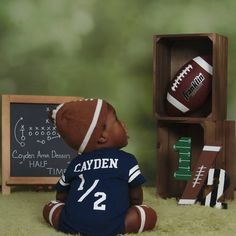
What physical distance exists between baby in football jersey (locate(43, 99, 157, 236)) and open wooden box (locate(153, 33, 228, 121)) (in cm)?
55

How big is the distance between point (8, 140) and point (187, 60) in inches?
33.8

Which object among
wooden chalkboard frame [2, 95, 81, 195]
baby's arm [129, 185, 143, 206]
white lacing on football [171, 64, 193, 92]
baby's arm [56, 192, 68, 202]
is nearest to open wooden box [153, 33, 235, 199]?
white lacing on football [171, 64, 193, 92]

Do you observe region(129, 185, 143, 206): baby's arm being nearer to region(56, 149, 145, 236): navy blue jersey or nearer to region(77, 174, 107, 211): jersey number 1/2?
region(56, 149, 145, 236): navy blue jersey

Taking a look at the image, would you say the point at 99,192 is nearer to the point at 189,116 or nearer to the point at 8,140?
the point at 189,116

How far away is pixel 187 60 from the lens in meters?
2.64

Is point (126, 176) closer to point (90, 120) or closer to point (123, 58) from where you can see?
point (90, 120)

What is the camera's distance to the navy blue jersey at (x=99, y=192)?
73.3 inches

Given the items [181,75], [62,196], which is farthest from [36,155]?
[181,75]

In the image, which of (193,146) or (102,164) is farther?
(193,146)

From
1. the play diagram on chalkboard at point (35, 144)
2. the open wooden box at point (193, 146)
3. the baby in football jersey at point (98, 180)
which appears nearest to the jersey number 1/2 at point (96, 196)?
the baby in football jersey at point (98, 180)

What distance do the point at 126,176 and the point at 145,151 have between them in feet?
3.00

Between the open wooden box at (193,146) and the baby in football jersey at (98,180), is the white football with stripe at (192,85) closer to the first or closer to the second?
the open wooden box at (193,146)

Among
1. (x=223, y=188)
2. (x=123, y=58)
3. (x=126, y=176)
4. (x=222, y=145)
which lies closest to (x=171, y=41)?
(x=123, y=58)

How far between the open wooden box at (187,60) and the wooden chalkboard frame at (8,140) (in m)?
0.37
